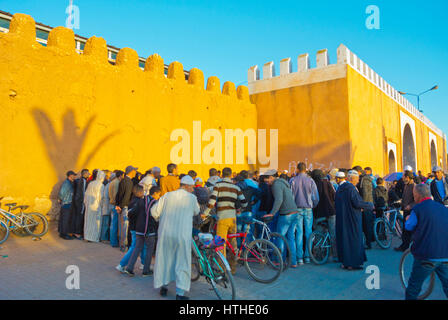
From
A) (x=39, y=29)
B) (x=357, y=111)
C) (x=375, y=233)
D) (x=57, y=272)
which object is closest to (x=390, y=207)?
(x=375, y=233)

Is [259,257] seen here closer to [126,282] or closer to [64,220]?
[126,282]

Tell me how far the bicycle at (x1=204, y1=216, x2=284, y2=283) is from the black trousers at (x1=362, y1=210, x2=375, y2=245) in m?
3.19

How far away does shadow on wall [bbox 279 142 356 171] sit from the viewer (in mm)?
13672

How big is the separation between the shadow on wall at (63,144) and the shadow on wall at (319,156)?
8953mm

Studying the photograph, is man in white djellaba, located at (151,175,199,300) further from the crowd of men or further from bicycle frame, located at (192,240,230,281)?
bicycle frame, located at (192,240,230,281)

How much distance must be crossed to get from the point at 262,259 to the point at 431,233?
7.77 feet

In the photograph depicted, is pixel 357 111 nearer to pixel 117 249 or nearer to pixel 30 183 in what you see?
pixel 117 249

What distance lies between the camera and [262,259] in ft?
15.9

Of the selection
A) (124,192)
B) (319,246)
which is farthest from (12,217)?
(319,246)

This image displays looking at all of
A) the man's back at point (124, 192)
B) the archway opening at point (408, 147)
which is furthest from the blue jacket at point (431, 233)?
the archway opening at point (408, 147)

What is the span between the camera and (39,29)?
72.6 feet

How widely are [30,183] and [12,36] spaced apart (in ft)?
12.8

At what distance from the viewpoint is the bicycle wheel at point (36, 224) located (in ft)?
24.3

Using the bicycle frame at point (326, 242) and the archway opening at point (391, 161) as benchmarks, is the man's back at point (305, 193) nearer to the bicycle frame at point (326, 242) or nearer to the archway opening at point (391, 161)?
the bicycle frame at point (326, 242)
